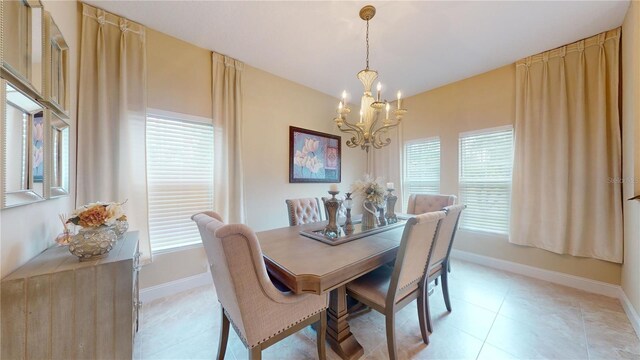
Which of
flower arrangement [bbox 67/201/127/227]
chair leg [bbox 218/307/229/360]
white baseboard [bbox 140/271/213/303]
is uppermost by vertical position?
flower arrangement [bbox 67/201/127/227]

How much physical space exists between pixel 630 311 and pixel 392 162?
3.01m

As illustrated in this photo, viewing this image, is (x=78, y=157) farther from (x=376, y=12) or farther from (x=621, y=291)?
(x=621, y=291)

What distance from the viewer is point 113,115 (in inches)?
80.4

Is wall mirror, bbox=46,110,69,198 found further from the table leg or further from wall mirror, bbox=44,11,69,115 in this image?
the table leg

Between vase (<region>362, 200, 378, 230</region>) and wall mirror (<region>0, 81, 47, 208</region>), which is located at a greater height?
wall mirror (<region>0, 81, 47, 208</region>)

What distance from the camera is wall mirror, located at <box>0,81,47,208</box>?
3.16 feet

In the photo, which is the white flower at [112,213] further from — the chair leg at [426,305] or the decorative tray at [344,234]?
the chair leg at [426,305]

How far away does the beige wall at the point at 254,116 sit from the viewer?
7.56 feet

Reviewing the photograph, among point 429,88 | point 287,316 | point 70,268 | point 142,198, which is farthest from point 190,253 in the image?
point 429,88

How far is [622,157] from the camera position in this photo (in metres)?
2.16

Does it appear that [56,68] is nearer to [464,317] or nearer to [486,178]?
[464,317]

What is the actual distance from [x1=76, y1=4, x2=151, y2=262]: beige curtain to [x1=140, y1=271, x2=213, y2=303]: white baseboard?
1.18 feet

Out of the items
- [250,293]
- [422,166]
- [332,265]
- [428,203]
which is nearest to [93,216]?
[250,293]

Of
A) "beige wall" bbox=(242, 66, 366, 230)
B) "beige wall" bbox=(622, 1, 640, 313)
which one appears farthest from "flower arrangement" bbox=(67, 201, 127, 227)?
"beige wall" bbox=(622, 1, 640, 313)
